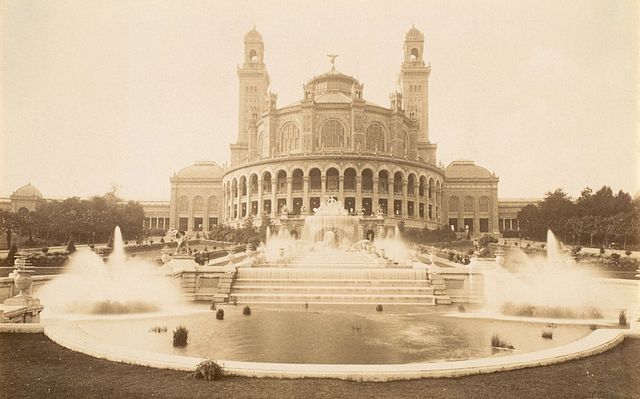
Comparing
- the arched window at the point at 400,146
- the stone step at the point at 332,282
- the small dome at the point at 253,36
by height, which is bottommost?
the stone step at the point at 332,282

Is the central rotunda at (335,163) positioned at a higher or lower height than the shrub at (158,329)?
higher

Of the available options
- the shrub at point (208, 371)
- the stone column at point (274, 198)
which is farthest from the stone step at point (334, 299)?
the stone column at point (274, 198)

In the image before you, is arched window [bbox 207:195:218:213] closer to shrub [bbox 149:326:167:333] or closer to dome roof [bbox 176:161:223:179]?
dome roof [bbox 176:161:223:179]

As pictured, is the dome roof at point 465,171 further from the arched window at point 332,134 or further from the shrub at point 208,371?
the shrub at point 208,371

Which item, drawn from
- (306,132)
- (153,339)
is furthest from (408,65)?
A: (153,339)

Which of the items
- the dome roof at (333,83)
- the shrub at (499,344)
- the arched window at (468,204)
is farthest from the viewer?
the arched window at (468,204)

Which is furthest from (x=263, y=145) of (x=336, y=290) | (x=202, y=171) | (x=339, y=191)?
(x=336, y=290)
